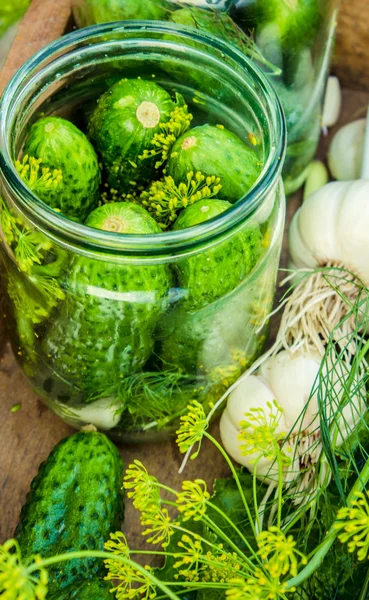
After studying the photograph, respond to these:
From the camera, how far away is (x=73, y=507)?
2.15 ft

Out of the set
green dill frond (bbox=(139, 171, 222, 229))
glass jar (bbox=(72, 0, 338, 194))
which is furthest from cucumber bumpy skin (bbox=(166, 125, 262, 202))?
glass jar (bbox=(72, 0, 338, 194))

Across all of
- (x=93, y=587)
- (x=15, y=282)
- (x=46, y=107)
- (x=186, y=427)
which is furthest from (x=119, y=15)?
(x=93, y=587)

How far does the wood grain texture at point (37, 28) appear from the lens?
87 cm

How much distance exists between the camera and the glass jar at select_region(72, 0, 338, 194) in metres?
0.74

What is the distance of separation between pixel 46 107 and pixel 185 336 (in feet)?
0.86

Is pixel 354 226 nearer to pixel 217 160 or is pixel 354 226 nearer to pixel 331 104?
pixel 217 160

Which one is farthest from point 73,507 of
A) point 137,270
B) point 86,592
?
point 137,270

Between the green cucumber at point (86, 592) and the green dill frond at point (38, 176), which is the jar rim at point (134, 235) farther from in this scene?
the green cucumber at point (86, 592)

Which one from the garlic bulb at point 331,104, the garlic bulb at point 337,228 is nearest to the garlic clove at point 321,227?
the garlic bulb at point 337,228

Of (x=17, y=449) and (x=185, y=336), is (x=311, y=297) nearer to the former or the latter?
(x=185, y=336)

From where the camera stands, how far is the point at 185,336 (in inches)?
25.1

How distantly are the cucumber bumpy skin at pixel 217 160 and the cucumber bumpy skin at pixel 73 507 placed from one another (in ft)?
0.82

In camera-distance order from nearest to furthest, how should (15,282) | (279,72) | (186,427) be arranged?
(186,427) < (15,282) < (279,72)

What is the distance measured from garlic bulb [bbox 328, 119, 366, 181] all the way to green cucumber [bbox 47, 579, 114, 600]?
0.56 metres
